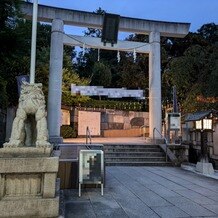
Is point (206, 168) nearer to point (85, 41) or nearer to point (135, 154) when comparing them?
point (135, 154)

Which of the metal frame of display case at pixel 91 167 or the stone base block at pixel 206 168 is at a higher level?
the metal frame of display case at pixel 91 167

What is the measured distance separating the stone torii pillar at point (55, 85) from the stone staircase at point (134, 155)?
2.70 metres

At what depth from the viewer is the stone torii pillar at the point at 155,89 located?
49.4ft

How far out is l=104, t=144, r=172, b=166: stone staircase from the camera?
12250mm

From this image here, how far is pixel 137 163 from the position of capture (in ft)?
39.9

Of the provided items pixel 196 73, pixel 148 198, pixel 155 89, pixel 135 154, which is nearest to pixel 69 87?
pixel 155 89

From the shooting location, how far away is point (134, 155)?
13.1 meters

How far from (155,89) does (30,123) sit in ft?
35.0

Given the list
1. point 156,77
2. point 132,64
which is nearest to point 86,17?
point 156,77

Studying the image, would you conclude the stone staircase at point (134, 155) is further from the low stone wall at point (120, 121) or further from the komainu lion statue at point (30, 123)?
the low stone wall at point (120, 121)

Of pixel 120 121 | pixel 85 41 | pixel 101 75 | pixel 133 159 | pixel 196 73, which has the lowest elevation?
pixel 133 159

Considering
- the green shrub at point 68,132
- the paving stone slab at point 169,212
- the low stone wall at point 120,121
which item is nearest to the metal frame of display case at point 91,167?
the paving stone slab at point 169,212

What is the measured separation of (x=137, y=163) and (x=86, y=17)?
798 cm

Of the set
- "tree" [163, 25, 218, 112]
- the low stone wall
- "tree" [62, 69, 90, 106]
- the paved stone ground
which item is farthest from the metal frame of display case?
the low stone wall
